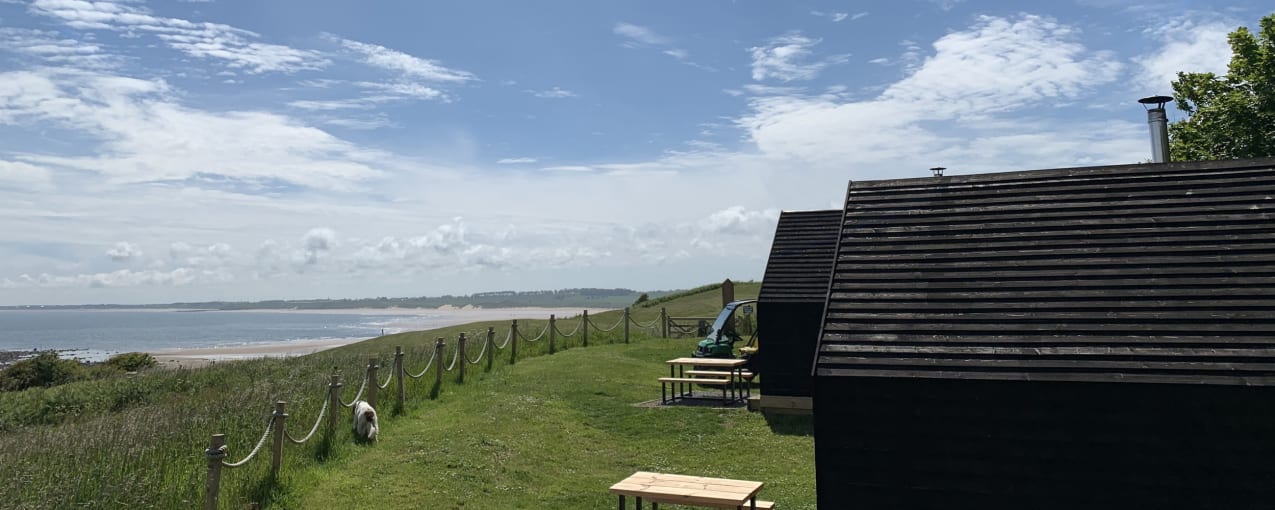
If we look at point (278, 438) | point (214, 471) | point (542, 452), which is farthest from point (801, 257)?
point (214, 471)

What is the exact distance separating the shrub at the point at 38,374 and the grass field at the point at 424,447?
13.4 metres

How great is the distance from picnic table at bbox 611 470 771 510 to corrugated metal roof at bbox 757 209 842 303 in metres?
8.29

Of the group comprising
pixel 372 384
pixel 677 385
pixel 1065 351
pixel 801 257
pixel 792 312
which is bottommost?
pixel 677 385

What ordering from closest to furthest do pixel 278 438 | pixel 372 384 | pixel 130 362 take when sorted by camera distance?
1. pixel 278 438
2. pixel 372 384
3. pixel 130 362

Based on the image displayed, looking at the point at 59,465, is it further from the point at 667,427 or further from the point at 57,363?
the point at 57,363

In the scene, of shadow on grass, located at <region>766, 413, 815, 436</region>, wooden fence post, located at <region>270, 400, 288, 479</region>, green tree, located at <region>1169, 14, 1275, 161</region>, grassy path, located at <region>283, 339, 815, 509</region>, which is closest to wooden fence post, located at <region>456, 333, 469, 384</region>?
grassy path, located at <region>283, 339, 815, 509</region>

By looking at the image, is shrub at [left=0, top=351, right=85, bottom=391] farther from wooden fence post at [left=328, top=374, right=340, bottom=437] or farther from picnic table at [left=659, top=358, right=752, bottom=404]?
picnic table at [left=659, top=358, right=752, bottom=404]

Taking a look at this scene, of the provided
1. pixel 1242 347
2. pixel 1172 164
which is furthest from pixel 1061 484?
pixel 1172 164

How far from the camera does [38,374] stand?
31484 mm

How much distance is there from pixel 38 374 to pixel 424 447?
94.0ft

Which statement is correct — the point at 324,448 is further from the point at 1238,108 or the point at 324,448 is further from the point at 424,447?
the point at 1238,108

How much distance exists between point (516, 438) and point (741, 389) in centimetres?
691

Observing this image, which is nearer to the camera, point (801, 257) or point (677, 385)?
point (801, 257)

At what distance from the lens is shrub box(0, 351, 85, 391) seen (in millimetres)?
30797
